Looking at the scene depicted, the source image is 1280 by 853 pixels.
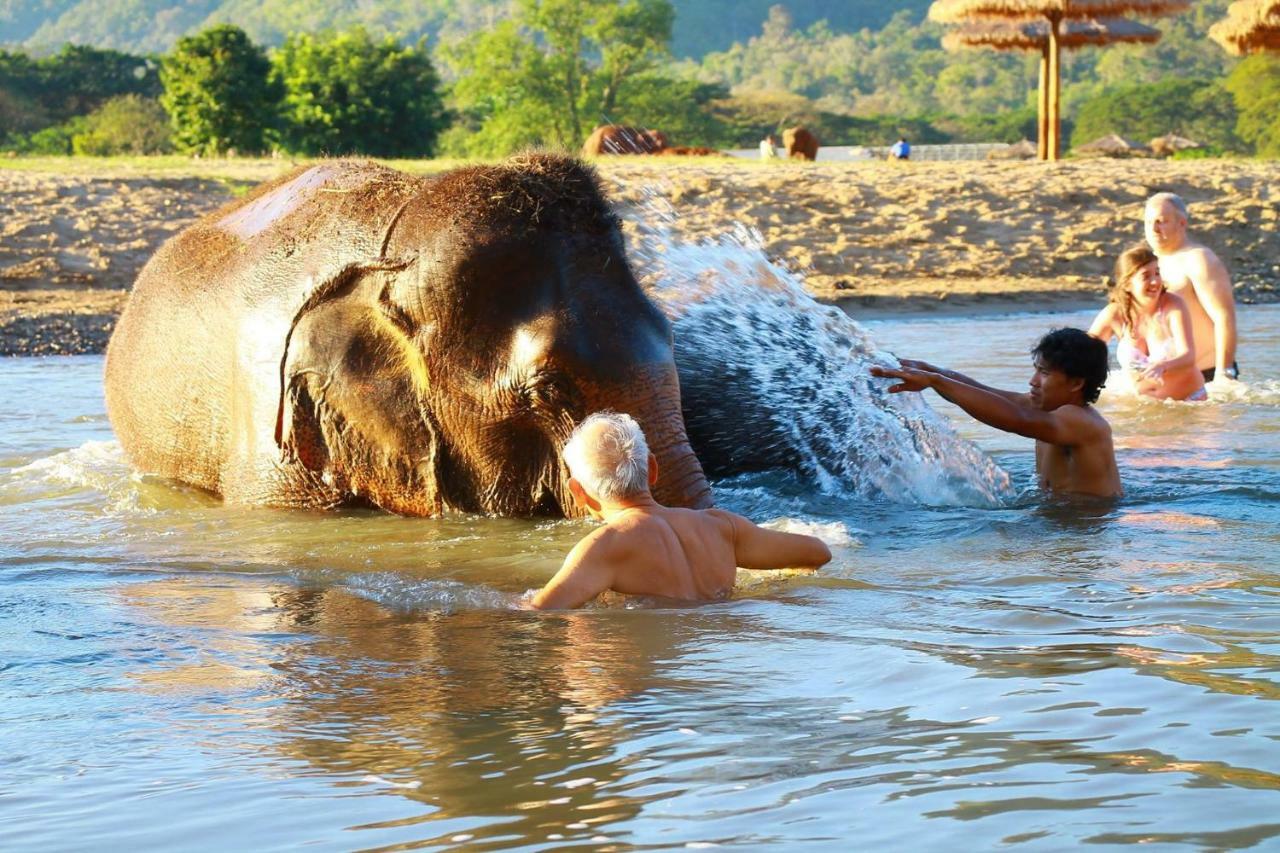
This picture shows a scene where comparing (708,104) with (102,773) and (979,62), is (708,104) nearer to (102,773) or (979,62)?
(979,62)

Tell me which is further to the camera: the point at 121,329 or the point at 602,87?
the point at 602,87

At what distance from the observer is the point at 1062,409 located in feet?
22.5

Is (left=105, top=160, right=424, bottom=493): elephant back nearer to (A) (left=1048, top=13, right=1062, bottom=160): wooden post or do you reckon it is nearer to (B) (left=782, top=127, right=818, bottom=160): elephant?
(A) (left=1048, top=13, right=1062, bottom=160): wooden post

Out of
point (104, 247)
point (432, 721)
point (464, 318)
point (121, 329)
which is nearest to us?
point (432, 721)

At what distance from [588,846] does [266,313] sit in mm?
3649

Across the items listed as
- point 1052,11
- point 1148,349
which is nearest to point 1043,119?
point 1052,11

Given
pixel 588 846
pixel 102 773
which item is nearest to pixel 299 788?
pixel 102 773

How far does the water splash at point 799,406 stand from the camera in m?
7.36

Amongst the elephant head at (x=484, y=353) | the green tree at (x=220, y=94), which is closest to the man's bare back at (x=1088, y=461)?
the elephant head at (x=484, y=353)

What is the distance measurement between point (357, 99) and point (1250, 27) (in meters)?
18.7

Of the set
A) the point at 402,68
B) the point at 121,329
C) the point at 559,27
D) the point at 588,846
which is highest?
the point at 559,27

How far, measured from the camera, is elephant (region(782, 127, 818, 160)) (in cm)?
3203

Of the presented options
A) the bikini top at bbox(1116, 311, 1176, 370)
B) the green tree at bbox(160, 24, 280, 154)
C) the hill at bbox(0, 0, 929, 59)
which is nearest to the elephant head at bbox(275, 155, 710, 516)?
the bikini top at bbox(1116, 311, 1176, 370)

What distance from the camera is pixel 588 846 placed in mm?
3000
